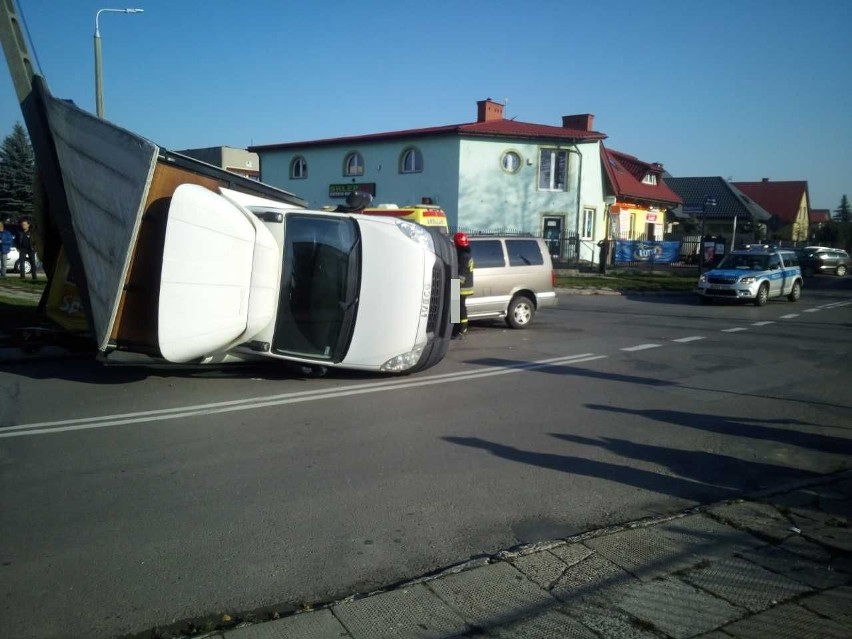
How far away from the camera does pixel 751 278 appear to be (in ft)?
72.0

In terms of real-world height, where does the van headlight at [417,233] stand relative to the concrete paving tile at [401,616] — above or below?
above

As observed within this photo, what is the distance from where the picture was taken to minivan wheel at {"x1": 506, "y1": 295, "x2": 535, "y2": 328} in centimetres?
1496

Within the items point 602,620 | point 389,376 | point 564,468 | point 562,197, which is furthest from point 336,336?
point 562,197

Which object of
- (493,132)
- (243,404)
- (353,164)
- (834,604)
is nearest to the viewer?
(834,604)

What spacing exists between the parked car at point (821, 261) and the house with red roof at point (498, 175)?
42.6 feet

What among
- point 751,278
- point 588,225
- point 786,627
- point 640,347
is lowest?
point 786,627

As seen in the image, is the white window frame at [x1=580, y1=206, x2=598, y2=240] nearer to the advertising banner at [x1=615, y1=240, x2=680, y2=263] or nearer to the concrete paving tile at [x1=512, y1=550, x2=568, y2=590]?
the advertising banner at [x1=615, y1=240, x2=680, y2=263]

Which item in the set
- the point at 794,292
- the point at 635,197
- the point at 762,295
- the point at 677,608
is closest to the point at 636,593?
the point at 677,608

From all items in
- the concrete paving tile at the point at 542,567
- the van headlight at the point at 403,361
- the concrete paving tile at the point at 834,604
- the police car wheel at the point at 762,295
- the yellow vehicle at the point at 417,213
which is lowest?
the concrete paving tile at the point at 834,604

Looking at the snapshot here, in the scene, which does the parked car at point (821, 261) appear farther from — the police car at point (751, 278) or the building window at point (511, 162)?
the police car at point (751, 278)

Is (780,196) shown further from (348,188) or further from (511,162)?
(348,188)

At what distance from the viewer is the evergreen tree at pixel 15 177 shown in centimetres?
4447

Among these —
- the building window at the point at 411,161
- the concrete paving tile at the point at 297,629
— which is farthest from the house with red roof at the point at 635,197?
the concrete paving tile at the point at 297,629

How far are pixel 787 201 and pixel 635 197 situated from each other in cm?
4612
